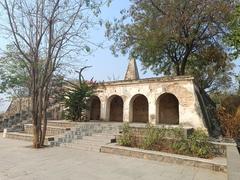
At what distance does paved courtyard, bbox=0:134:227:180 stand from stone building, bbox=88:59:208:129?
558 cm

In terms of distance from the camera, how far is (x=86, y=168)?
6797mm

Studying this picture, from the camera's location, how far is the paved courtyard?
238 inches

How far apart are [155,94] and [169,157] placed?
643 centimetres

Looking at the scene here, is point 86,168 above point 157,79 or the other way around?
the other way around

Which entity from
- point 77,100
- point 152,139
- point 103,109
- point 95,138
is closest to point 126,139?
point 152,139

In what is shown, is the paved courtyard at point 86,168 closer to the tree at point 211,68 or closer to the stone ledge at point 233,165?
the stone ledge at point 233,165

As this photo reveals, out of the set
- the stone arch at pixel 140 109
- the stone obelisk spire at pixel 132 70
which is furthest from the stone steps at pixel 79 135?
the stone obelisk spire at pixel 132 70

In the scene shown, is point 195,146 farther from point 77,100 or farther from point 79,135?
point 77,100

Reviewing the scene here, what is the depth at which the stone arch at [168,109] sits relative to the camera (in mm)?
14742

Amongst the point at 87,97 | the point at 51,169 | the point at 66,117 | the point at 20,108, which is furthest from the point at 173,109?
the point at 20,108

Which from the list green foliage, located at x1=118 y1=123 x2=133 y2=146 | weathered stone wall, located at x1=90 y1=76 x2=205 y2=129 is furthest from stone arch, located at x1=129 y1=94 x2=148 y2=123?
green foliage, located at x1=118 y1=123 x2=133 y2=146

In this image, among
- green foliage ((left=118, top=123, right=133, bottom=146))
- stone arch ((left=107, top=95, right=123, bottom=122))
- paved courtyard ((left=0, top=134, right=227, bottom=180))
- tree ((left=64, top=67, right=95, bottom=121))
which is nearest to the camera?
paved courtyard ((left=0, top=134, right=227, bottom=180))

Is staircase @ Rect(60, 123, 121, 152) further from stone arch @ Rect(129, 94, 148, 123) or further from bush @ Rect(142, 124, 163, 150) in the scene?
stone arch @ Rect(129, 94, 148, 123)

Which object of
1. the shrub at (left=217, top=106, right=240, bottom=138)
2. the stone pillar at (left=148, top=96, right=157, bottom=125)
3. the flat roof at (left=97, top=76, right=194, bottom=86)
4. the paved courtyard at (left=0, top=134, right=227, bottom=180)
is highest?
the flat roof at (left=97, top=76, right=194, bottom=86)
